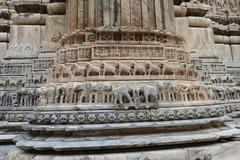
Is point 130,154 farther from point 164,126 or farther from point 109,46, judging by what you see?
point 109,46

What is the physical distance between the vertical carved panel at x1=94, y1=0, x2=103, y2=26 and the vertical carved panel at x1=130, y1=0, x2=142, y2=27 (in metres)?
0.63

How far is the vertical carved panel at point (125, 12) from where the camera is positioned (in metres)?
5.22

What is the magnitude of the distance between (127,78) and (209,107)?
1466 mm

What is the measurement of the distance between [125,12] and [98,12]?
58 centimetres

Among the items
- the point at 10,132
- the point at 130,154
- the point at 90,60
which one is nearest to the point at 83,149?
the point at 130,154

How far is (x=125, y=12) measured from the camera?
5.25 m

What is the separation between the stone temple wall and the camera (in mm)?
3785

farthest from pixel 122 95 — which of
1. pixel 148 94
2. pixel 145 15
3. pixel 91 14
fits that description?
pixel 91 14

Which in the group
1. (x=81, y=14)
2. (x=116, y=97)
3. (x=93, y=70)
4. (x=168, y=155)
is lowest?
(x=168, y=155)

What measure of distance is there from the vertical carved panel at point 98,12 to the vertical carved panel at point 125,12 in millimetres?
453

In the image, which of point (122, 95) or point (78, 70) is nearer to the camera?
point (122, 95)

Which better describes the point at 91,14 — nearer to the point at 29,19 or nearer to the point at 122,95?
the point at 122,95

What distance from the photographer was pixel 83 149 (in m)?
3.59

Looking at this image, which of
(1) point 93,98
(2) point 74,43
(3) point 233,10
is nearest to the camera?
(1) point 93,98
